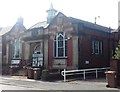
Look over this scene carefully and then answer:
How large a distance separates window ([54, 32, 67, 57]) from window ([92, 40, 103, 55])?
11.6 feet

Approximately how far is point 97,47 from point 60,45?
4.73m

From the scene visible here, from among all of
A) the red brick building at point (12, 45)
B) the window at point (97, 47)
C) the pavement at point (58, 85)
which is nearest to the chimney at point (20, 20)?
the red brick building at point (12, 45)

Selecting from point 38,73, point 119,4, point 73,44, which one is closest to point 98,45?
point 73,44

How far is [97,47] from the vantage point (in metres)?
32.8

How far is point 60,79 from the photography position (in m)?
25.8

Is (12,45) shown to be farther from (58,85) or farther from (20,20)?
(58,85)

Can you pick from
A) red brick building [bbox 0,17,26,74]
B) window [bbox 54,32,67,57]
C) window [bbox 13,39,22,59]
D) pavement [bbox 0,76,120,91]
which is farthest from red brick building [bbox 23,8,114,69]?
pavement [bbox 0,76,120,91]

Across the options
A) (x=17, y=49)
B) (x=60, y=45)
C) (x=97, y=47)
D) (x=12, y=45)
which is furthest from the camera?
(x=12, y=45)

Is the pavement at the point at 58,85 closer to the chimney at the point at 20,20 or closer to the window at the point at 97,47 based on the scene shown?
the window at the point at 97,47

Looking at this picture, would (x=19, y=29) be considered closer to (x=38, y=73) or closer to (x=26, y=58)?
(x=26, y=58)

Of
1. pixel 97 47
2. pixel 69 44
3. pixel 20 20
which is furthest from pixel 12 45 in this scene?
pixel 97 47

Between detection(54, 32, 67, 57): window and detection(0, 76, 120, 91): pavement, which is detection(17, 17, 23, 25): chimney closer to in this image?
detection(54, 32, 67, 57): window

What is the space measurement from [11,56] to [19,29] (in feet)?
14.2

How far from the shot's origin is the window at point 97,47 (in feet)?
105
